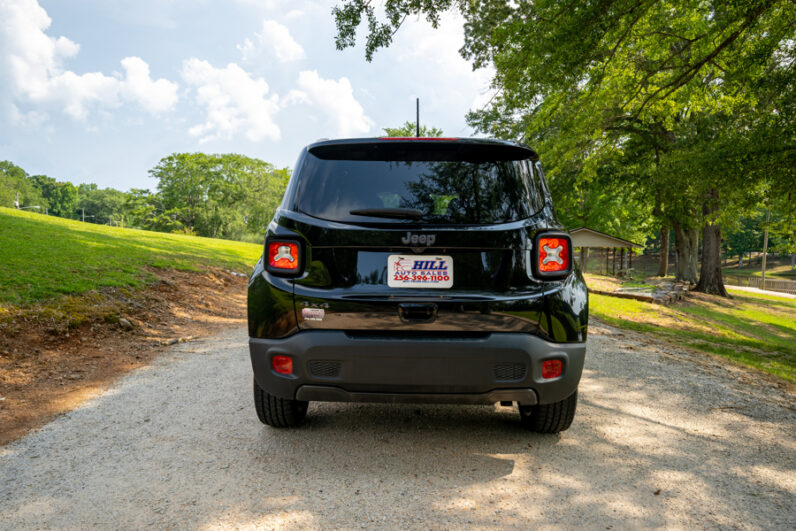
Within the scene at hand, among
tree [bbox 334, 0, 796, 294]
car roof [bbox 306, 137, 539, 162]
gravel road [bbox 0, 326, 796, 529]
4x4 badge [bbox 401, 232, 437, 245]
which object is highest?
tree [bbox 334, 0, 796, 294]

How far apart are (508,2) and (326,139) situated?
35.1 ft

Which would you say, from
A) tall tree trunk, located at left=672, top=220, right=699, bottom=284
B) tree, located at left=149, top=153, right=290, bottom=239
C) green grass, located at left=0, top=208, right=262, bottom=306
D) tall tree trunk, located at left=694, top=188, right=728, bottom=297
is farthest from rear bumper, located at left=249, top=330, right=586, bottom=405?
tree, located at left=149, top=153, right=290, bottom=239

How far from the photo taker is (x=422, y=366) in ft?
8.59

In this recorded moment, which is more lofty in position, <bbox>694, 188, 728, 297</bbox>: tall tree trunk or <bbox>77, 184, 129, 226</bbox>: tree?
<bbox>77, 184, 129, 226</bbox>: tree

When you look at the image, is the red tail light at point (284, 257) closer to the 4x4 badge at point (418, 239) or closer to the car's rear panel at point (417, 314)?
the car's rear panel at point (417, 314)

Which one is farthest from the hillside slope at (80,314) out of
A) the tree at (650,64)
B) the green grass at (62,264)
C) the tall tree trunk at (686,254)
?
the tall tree trunk at (686,254)

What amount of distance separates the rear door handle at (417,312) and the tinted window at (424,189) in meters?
0.47

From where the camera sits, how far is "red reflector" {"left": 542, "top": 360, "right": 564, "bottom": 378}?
2.69 metres

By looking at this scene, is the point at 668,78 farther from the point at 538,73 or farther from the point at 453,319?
the point at 453,319

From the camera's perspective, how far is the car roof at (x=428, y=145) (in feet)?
9.39

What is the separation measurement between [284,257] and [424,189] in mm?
888

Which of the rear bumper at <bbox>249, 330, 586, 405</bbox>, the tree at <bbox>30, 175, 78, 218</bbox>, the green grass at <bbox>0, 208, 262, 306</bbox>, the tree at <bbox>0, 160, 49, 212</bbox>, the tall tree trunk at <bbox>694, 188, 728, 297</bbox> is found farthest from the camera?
the tree at <bbox>30, 175, 78, 218</bbox>

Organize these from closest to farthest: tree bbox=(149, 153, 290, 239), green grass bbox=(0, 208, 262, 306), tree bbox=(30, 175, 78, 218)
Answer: green grass bbox=(0, 208, 262, 306)
tree bbox=(149, 153, 290, 239)
tree bbox=(30, 175, 78, 218)

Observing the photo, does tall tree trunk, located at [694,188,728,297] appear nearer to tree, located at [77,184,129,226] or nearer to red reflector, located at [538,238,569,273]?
red reflector, located at [538,238,569,273]
